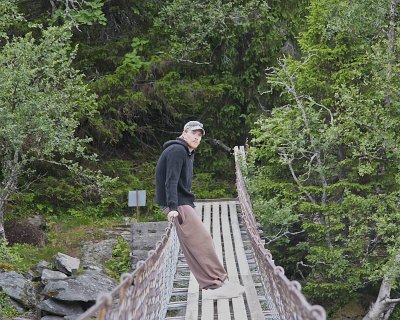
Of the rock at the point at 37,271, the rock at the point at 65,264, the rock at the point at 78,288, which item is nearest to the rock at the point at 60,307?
the rock at the point at 78,288


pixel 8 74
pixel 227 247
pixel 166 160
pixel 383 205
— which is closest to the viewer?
pixel 166 160

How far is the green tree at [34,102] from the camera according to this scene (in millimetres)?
13320

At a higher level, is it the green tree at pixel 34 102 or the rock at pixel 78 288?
the green tree at pixel 34 102

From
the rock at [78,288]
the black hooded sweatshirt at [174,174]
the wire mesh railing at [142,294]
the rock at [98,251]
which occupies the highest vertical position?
the black hooded sweatshirt at [174,174]

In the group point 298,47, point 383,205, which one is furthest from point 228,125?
point 383,205

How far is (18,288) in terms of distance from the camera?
40.5ft

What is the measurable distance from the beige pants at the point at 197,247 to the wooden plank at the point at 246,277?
398 millimetres

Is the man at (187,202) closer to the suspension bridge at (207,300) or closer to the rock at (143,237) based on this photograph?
the suspension bridge at (207,300)

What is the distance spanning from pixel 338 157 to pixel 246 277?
8.83 metres

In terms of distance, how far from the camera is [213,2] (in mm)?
18125

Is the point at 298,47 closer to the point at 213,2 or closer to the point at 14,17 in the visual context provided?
the point at 213,2

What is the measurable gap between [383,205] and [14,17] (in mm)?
7854

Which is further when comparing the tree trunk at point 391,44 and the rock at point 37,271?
the tree trunk at point 391,44

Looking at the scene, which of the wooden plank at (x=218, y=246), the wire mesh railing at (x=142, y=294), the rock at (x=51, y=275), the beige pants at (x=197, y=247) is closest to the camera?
the wire mesh railing at (x=142, y=294)
